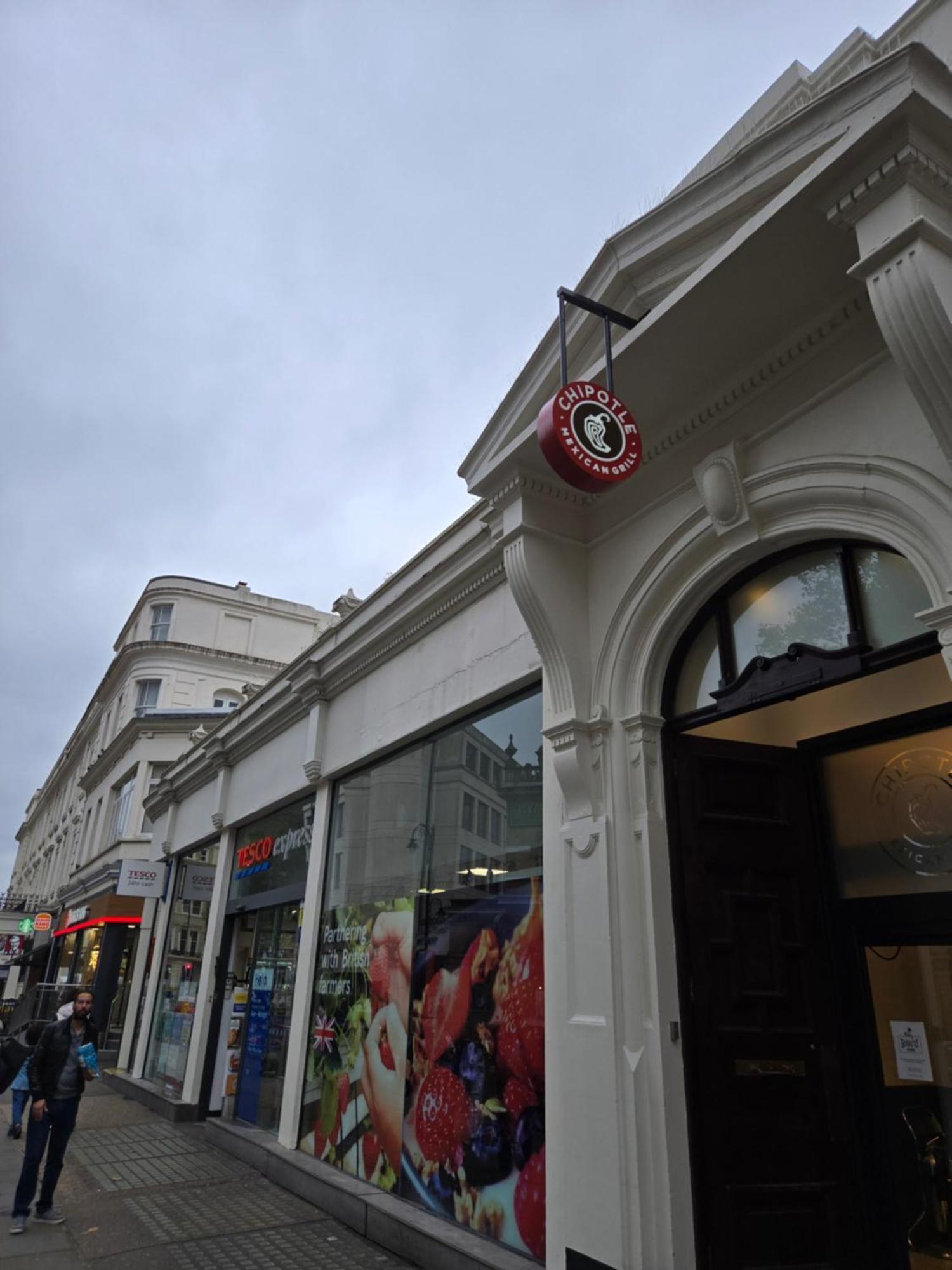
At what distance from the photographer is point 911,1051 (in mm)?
4785

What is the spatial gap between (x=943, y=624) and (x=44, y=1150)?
7.47m

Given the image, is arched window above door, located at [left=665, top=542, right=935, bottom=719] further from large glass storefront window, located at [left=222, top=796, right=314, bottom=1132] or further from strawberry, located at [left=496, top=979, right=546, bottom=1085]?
large glass storefront window, located at [left=222, top=796, right=314, bottom=1132]

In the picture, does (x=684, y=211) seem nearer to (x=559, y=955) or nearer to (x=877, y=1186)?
(x=559, y=955)

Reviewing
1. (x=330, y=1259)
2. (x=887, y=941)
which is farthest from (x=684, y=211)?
(x=330, y=1259)

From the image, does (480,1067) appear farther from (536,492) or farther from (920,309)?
(920,309)

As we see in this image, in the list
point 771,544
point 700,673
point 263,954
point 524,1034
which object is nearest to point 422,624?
point 700,673

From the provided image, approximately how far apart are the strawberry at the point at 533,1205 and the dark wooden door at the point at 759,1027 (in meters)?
1.33

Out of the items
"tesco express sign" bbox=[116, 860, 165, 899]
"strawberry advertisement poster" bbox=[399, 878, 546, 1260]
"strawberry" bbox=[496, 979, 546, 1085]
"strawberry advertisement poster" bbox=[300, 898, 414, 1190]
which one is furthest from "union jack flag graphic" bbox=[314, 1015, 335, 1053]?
"tesco express sign" bbox=[116, 860, 165, 899]

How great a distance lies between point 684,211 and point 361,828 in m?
6.42

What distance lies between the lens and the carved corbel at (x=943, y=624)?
3406mm

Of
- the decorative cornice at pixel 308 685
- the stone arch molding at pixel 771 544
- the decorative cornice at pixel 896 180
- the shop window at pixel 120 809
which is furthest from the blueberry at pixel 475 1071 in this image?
the shop window at pixel 120 809

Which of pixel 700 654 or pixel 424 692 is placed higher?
pixel 424 692

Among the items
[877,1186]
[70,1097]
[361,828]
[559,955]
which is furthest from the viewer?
[361,828]

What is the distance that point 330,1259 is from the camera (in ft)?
19.1
